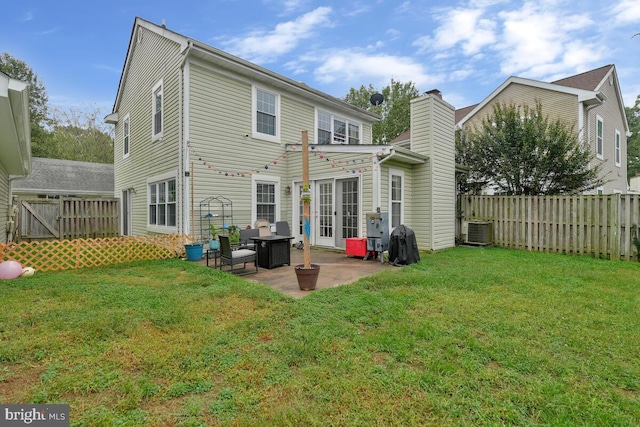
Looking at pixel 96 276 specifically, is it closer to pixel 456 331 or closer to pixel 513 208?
pixel 456 331

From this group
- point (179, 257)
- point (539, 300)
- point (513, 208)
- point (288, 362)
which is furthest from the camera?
point (513, 208)

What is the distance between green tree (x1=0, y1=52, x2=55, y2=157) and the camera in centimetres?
2292

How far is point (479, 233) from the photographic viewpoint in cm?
959

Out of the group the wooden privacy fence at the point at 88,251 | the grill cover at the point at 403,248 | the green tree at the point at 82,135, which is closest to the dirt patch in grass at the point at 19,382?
the wooden privacy fence at the point at 88,251

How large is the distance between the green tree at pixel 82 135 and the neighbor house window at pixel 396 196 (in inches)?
1150

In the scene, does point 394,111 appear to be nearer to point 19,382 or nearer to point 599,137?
point 599,137

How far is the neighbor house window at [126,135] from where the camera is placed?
1215 cm

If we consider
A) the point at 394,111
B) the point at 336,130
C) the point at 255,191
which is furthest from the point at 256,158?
the point at 394,111

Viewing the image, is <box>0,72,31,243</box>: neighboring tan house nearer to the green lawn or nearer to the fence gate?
the fence gate

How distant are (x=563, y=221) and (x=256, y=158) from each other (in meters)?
8.80

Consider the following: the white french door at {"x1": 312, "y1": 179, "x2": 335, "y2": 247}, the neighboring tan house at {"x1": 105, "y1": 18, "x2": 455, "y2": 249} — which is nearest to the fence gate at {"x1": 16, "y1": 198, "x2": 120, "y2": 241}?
the neighboring tan house at {"x1": 105, "y1": 18, "x2": 455, "y2": 249}

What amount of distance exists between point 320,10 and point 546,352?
11.7 metres

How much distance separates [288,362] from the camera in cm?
258

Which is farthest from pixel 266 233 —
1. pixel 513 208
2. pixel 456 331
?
pixel 513 208
